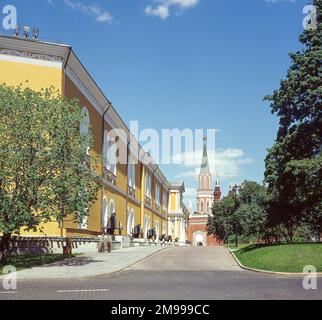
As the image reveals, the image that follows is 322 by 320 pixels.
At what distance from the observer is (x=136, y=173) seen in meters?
57.3

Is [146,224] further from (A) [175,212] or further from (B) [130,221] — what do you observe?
(A) [175,212]

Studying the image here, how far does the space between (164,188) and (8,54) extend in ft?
Answer: 193

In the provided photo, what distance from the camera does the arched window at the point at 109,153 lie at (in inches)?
1593

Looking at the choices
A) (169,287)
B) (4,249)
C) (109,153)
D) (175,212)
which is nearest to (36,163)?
(4,249)

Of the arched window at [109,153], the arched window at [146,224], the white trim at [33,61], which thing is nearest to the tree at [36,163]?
the white trim at [33,61]

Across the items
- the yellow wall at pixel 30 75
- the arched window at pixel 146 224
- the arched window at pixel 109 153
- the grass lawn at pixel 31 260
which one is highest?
Result: the yellow wall at pixel 30 75

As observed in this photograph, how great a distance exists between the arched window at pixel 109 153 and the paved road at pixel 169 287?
20489 mm

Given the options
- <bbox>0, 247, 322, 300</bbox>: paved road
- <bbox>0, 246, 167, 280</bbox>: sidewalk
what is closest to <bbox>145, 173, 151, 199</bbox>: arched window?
<bbox>0, 246, 167, 280</bbox>: sidewalk

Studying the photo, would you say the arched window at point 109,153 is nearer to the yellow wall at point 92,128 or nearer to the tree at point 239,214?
the yellow wall at point 92,128

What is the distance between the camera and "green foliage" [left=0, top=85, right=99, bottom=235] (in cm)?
2055

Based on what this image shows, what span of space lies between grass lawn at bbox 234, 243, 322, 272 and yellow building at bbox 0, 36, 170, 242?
9137mm

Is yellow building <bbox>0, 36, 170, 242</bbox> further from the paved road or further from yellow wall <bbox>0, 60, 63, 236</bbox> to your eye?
the paved road
